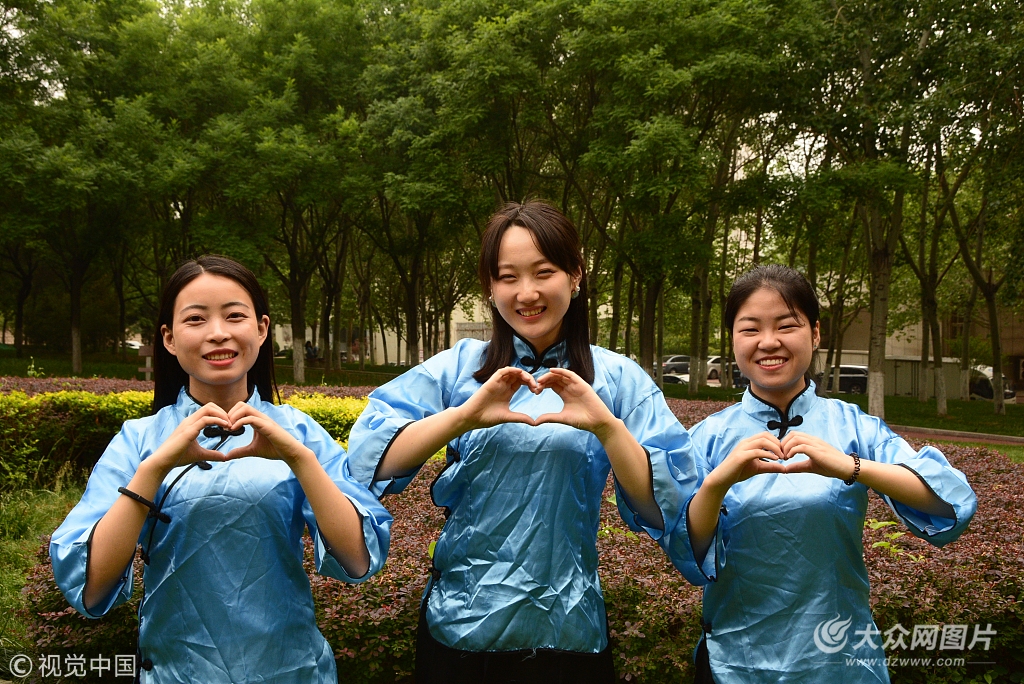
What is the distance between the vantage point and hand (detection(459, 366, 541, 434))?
1795mm

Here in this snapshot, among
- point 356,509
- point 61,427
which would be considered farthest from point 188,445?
point 61,427

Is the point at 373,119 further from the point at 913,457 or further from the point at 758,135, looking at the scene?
the point at 913,457

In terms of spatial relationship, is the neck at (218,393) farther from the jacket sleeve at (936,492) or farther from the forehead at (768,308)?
the jacket sleeve at (936,492)

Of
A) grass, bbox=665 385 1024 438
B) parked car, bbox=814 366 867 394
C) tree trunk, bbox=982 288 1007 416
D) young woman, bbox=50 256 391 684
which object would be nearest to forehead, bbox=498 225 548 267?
young woman, bbox=50 256 391 684

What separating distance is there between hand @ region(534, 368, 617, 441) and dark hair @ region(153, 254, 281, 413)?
2.41ft

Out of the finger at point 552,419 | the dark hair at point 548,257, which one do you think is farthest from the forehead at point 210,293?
the finger at point 552,419

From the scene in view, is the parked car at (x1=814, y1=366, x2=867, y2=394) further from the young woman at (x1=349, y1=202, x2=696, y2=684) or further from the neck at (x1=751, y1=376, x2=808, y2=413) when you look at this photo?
the young woman at (x1=349, y1=202, x2=696, y2=684)

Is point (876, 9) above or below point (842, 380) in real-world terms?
above

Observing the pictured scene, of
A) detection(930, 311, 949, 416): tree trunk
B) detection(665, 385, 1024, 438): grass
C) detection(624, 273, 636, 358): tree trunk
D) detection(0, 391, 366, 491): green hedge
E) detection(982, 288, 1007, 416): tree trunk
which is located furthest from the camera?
detection(624, 273, 636, 358): tree trunk

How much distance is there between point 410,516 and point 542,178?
632 inches

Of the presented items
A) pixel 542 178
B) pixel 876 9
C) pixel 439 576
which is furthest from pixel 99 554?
pixel 542 178

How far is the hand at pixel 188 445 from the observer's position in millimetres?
1681

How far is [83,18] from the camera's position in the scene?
17625 mm

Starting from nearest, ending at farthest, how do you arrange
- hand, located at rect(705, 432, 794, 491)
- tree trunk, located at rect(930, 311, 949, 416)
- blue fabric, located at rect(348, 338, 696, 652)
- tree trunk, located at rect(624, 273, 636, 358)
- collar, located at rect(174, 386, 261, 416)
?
hand, located at rect(705, 432, 794, 491) < blue fabric, located at rect(348, 338, 696, 652) < collar, located at rect(174, 386, 261, 416) < tree trunk, located at rect(930, 311, 949, 416) < tree trunk, located at rect(624, 273, 636, 358)
